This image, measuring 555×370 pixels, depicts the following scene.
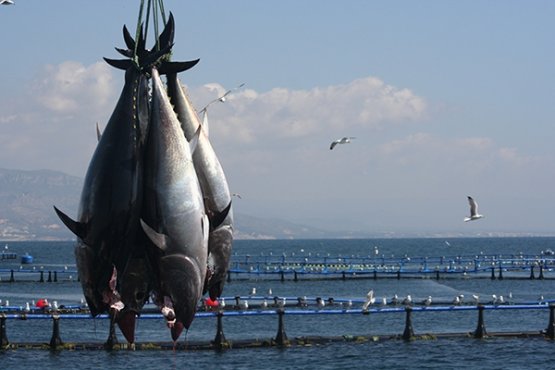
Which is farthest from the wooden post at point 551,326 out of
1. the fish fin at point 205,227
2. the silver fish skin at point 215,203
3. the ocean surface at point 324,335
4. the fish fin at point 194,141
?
the fish fin at point 205,227

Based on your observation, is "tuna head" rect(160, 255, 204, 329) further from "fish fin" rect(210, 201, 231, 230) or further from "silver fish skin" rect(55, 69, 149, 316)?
"fish fin" rect(210, 201, 231, 230)

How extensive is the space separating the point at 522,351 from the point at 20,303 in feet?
140

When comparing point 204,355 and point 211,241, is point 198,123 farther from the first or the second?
point 204,355

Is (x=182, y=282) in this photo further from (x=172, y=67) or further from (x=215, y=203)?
(x=172, y=67)

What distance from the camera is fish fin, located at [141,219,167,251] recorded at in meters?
9.79

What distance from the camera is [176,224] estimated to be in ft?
32.8

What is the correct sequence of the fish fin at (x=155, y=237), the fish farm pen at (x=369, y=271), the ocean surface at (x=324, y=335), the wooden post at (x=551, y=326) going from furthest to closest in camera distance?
the fish farm pen at (x=369, y=271)
the wooden post at (x=551, y=326)
the ocean surface at (x=324, y=335)
the fish fin at (x=155, y=237)

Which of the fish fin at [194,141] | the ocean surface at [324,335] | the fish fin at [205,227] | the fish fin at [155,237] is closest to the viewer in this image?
the fish fin at [155,237]

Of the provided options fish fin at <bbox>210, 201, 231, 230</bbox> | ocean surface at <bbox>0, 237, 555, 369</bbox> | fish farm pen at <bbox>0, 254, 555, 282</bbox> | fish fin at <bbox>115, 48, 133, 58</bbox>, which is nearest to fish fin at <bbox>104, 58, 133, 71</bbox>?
fish fin at <bbox>115, 48, 133, 58</bbox>

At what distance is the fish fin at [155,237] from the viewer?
32.1ft

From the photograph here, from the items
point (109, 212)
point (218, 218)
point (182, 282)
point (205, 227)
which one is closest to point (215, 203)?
point (218, 218)

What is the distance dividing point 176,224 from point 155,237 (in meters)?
0.27

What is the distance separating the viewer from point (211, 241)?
10.8 metres

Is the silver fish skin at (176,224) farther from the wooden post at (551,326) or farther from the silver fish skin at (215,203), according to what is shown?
the wooden post at (551,326)
